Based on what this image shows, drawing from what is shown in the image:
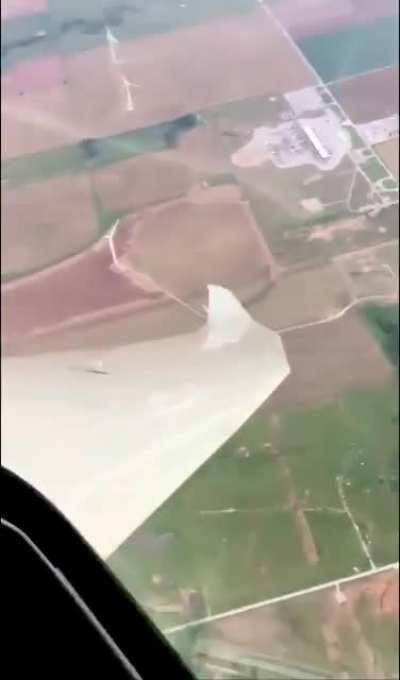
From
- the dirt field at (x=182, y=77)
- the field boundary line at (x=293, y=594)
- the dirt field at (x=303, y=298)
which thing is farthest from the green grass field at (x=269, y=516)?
the dirt field at (x=182, y=77)

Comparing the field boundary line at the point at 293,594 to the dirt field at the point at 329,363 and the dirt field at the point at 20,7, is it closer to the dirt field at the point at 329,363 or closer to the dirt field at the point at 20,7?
the dirt field at the point at 329,363

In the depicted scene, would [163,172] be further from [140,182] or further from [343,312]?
[343,312]

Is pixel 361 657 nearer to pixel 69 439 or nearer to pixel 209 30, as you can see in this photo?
pixel 69 439

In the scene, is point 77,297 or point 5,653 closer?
point 5,653

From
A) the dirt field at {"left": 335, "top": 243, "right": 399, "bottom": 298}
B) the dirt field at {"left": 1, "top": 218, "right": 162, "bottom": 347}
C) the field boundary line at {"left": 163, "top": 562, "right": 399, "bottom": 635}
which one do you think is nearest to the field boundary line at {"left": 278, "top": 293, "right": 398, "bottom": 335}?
the dirt field at {"left": 335, "top": 243, "right": 399, "bottom": 298}

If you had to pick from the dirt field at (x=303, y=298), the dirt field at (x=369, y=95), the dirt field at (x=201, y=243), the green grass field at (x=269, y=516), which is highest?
the dirt field at (x=369, y=95)

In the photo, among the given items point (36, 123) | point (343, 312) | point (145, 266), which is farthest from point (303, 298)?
point (36, 123)

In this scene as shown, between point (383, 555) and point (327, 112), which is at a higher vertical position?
point (327, 112)

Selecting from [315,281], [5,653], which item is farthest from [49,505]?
[315,281]
